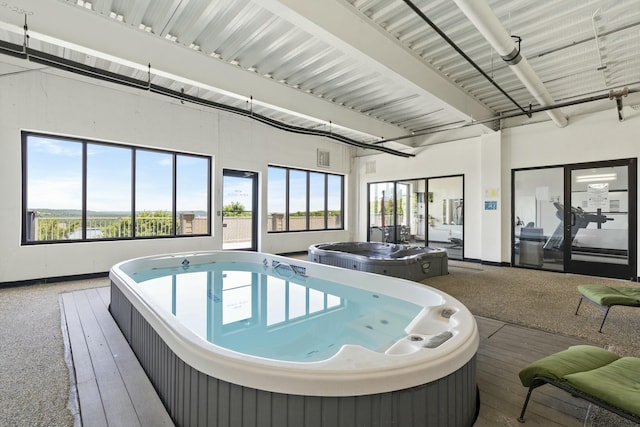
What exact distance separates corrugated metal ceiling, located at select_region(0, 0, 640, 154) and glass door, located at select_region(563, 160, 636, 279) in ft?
4.75

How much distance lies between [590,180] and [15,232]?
964 cm

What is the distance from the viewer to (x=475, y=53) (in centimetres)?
402

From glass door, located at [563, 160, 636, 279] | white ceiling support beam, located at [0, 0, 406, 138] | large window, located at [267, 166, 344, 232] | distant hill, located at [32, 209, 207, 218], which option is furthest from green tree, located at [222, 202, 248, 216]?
glass door, located at [563, 160, 636, 279]

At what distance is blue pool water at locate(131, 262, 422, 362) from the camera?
9.39 feet

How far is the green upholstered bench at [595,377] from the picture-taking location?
135 cm

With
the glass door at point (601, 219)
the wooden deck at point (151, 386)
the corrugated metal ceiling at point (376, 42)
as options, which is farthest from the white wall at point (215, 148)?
the wooden deck at point (151, 386)

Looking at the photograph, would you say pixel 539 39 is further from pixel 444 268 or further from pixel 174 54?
pixel 174 54

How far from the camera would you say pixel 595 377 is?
4.95 feet

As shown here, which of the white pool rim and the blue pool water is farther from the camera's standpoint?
the blue pool water

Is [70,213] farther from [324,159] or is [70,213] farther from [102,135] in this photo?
[324,159]

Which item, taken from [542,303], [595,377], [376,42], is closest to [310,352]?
[595,377]

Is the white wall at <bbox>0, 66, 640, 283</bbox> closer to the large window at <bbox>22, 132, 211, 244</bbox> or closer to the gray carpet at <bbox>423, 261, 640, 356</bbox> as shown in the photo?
the large window at <bbox>22, 132, 211, 244</bbox>

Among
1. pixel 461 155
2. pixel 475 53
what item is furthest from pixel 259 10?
pixel 461 155

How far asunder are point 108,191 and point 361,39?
200 inches
